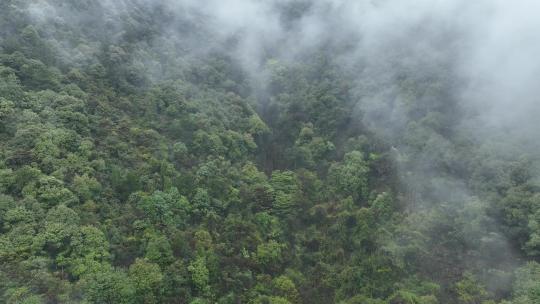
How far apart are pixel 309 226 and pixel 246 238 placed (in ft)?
21.2

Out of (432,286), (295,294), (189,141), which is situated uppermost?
(189,141)

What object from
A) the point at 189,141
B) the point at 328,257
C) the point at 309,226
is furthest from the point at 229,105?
the point at 328,257

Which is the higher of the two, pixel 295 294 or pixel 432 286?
pixel 432 286

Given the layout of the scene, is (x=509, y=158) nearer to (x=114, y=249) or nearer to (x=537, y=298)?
(x=537, y=298)

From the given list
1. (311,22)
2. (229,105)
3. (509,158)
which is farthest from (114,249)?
(311,22)

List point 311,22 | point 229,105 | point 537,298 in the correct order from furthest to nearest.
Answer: point 311,22, point 229,105, point 537,298

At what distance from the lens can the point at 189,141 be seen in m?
46.3

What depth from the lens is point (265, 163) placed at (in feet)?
167

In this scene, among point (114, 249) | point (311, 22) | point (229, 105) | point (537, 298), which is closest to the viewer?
point (537, 298)

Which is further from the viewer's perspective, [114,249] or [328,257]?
[328,257]

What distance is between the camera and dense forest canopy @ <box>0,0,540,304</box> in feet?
111

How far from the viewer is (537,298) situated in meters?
31.2

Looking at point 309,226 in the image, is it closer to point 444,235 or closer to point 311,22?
point 444,235

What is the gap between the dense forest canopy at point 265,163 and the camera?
111 feet
